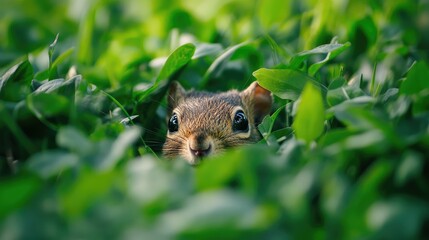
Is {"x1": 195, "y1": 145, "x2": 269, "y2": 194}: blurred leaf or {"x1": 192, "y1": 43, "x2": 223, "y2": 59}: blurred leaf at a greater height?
{"x1": 195, "y1": 145, "x2": 269, "y2": 194}: blurred leaf

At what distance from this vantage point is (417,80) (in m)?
2.51

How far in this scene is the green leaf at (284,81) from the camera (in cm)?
283

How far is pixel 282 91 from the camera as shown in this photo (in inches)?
112

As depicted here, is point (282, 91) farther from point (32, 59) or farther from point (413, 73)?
point (32, 59)

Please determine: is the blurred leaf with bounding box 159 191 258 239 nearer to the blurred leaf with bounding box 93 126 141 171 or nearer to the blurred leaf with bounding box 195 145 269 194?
the blurred leaf with bounding box 195 145 269 194

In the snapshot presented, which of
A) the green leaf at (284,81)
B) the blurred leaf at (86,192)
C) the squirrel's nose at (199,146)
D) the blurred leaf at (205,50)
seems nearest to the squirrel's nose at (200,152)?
the squirrel's nose at (199,146)

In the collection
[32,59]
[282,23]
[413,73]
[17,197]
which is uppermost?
[17,197]

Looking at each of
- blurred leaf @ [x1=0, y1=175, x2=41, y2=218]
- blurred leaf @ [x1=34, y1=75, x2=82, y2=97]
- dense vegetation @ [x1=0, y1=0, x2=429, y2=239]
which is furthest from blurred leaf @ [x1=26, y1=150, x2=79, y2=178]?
blurred leaf @ [x1=34, y1=75, x2=82, y2=97]

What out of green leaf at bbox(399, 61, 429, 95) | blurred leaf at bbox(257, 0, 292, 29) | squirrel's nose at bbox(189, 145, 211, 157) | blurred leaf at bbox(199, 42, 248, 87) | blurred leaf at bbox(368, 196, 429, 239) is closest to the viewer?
blurred leaf at bbox(368, 196, 429, 239)

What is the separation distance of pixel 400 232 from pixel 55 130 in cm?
149

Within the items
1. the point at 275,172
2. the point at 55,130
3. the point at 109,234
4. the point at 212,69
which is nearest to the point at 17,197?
the point at 109,234

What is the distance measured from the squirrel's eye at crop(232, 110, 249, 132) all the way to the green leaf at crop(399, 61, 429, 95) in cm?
125

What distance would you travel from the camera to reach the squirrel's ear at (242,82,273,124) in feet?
12.6

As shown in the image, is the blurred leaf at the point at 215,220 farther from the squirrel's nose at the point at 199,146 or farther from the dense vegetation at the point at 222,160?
the squirrel's nose at the point at 199,146
